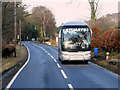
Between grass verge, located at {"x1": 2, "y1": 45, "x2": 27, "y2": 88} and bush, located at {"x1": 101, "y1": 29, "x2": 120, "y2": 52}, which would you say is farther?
bush, located at {"x1": 101, "y1": 29, "x2": 120, "y2": 52}

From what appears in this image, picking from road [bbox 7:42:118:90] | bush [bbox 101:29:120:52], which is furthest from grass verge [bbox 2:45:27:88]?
bush [bbox 101:29:120:52]

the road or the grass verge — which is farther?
the grass verge

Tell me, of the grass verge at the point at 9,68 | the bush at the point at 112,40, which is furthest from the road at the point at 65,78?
the bush at the point at 112,40

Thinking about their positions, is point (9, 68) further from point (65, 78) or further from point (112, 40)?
point (112, 40)

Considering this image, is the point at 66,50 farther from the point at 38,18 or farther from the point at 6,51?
the point at 38,18

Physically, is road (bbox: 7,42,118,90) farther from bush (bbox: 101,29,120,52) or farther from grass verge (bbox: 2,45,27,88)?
bush (bbox: 101,29,120,52)

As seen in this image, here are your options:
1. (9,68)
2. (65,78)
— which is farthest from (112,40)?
(65,78)

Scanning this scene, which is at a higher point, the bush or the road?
the bush

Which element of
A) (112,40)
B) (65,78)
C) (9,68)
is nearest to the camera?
(65,78)

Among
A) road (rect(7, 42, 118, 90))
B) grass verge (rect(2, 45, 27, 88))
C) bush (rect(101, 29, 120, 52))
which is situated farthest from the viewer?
bush (rect(101, 29, 120, 52))

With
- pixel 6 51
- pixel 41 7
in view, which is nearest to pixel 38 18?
pixel 41 7

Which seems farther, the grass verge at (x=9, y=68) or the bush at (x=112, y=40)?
the bush at (x=112, y=40)

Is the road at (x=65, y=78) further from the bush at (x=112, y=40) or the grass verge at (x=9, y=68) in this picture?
the bush at (x=112, y=40)

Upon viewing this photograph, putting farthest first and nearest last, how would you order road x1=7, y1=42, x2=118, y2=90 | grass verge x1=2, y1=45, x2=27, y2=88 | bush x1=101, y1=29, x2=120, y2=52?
bush x1=101, y1=29, x2=120, y2=52 < grass verge x1=2, y1=45, x2=27, y2=88 < road x1=7, y1=42, x2=118, y2=90
